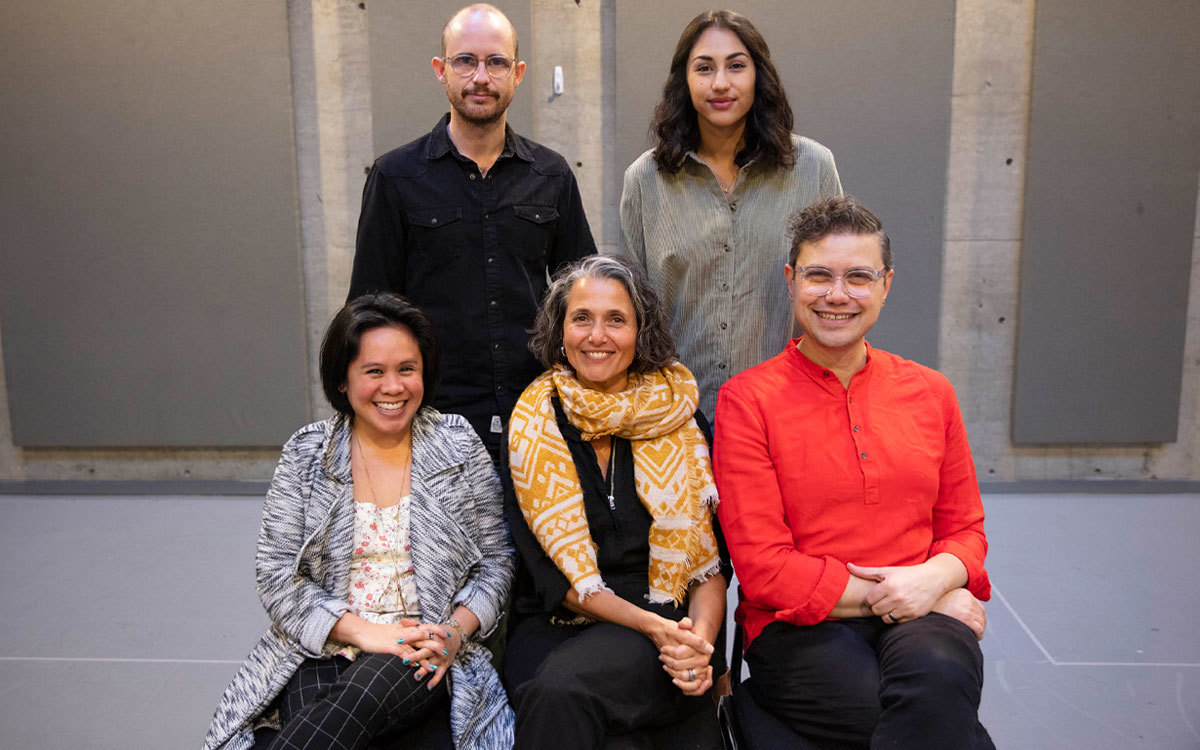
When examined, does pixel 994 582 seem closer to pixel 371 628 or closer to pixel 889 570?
pixel 889 570

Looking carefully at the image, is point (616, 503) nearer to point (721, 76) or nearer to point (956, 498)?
point (956, 498)

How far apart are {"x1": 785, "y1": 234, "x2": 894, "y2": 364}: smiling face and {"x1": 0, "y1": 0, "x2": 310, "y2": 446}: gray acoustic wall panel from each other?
119 inches

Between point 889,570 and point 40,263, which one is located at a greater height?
point 40,263

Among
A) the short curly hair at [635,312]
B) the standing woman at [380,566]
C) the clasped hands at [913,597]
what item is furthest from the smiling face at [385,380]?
the clasped hands at [913,597]

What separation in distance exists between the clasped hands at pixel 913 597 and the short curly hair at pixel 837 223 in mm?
605

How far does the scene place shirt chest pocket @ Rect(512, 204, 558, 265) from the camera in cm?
211

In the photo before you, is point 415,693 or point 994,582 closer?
point 415,693

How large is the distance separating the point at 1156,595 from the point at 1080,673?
0.72 metres

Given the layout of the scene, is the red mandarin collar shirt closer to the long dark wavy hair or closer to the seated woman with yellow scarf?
the seated woman with yellow scarf

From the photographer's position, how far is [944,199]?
3879mm

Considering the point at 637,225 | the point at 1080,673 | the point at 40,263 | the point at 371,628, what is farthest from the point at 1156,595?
the point at 40,263

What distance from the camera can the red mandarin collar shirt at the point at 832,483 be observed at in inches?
63.2

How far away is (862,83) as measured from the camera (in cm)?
378

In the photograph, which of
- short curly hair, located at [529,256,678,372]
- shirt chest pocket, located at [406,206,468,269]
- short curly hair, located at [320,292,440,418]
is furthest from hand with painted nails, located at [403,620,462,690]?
shirt chest pocket, located at [406,206,468,269]
